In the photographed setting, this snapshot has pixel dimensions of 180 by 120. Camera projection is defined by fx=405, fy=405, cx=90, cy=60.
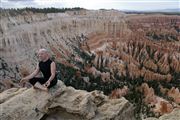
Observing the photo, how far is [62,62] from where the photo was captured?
4788cm

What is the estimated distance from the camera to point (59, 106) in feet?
26.7

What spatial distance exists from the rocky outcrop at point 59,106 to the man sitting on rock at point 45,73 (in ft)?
0.64

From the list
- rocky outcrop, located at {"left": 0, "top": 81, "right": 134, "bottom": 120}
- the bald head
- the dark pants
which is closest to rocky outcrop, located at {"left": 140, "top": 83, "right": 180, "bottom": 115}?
rocky outcrop, located at {"left": 0, "top": 81, "right": 134, "bottom": 120}

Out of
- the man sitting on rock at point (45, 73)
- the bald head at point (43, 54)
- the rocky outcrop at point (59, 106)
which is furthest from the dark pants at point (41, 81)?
the bald head at point (43, 54)

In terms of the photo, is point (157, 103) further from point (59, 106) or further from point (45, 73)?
point (45, 73)

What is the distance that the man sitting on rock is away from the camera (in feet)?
25.5

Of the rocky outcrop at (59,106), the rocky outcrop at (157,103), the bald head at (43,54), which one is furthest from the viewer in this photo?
the rocky outcrop at (157,103)

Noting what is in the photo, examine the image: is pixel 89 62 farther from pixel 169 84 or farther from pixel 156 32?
pixel 156 32

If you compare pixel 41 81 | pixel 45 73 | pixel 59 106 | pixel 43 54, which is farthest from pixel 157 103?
pixel 43 54

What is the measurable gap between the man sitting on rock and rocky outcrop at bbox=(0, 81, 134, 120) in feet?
0.64

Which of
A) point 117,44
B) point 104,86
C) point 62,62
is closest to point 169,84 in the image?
point 104,86

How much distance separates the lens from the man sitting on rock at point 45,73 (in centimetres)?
779

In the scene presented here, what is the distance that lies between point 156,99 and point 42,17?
2888cm

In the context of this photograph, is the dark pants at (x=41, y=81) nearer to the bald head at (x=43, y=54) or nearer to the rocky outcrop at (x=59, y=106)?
the rocky outcrop at (x=59, y=106)
